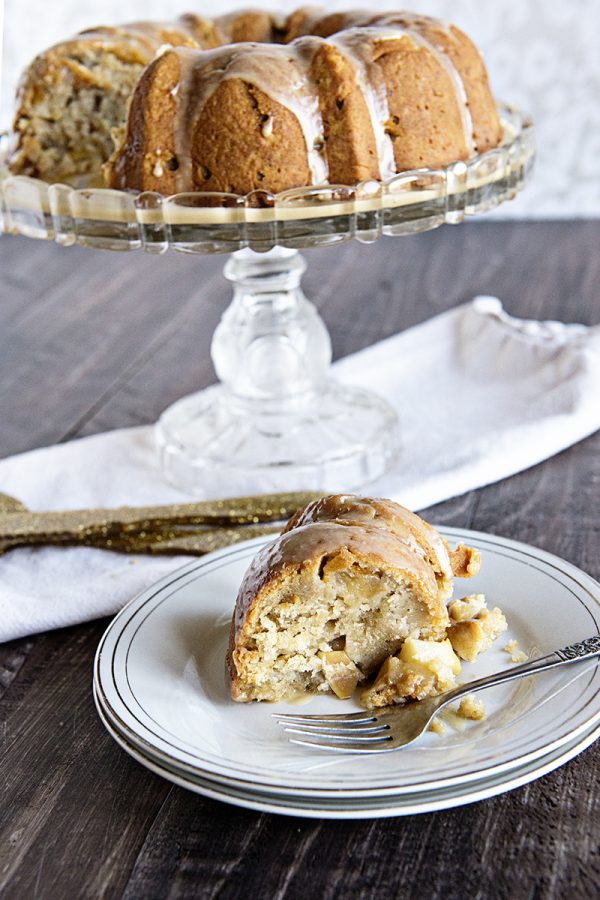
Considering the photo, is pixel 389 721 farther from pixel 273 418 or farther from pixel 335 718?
pixel 273 418

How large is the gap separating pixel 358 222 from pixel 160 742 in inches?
23.4

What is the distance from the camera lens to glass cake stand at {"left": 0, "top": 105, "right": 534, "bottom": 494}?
3.77ft

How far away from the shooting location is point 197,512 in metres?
1.24

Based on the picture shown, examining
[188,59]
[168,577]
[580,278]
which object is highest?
[188,59]

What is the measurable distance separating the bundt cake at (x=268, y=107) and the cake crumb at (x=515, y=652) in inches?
20.6

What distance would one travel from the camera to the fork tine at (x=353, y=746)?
31.4 inches

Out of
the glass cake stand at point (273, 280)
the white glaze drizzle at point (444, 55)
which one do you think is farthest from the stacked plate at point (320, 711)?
the white glaze drizzle at point (444, 55)

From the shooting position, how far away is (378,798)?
725mm

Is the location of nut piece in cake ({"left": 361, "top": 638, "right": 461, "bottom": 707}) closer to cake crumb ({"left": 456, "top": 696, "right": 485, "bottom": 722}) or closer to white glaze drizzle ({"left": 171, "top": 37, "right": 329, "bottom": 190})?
cake crumb ({"left": 456, "top": 696, "right": 485, "bottom": 722})

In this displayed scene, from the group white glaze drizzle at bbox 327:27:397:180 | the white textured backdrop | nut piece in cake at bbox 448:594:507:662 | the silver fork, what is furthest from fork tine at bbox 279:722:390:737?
the white textured backdrop

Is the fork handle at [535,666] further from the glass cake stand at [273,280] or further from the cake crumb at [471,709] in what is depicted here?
the glass cake stand at [273,280]

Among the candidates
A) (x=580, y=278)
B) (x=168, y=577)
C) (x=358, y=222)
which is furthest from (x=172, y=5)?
(x=168, y=577)

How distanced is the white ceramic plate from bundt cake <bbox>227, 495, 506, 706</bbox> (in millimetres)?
126

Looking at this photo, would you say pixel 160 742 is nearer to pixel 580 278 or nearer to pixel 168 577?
pixel 168 577
